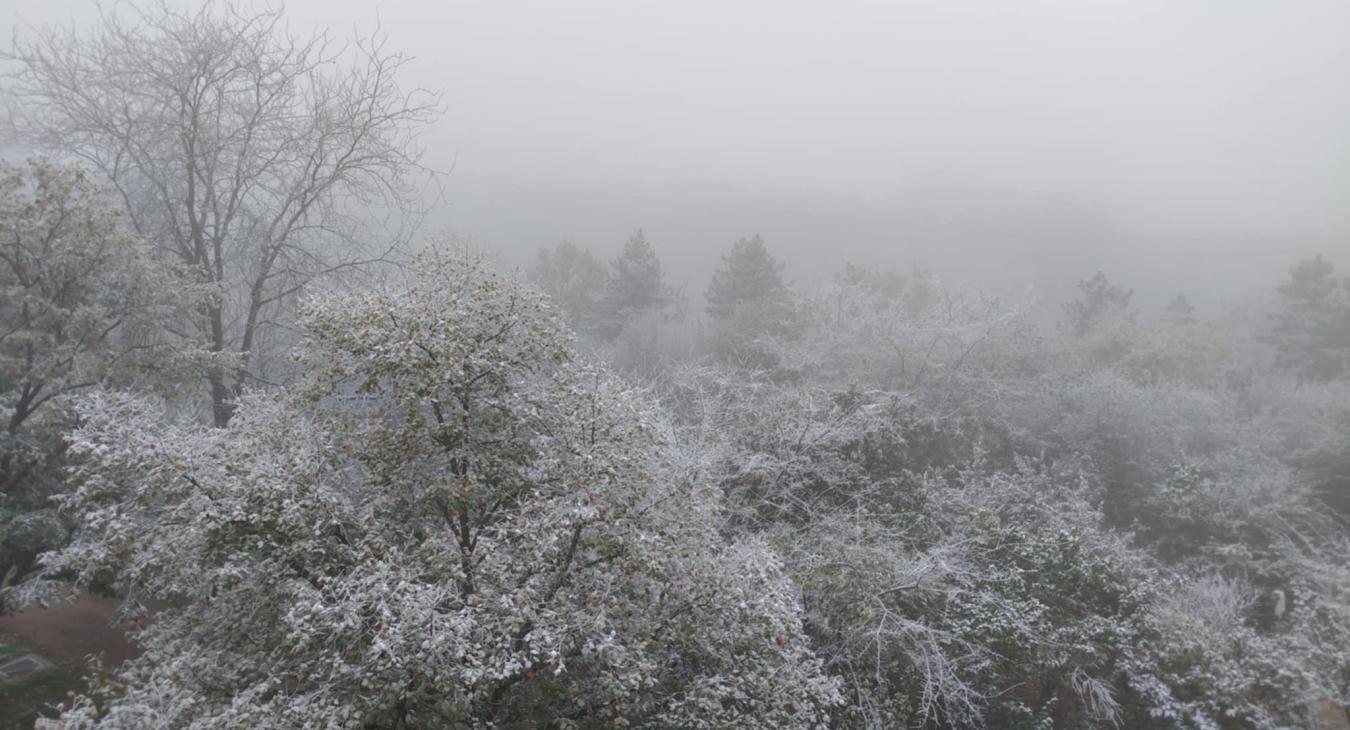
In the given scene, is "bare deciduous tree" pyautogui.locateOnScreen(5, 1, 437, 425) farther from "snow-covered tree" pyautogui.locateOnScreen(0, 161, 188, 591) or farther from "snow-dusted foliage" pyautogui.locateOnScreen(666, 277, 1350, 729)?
"snow-dusted foliage" pyautogui.locateOnScreen(666, 277, 1350, 729)

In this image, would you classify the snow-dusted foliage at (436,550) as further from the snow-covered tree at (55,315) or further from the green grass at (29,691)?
the green grass at (29,691)

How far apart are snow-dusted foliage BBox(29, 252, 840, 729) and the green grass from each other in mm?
4168

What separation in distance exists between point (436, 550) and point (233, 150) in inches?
442

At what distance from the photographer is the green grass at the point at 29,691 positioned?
31.4 feet

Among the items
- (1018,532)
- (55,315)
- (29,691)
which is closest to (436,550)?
(55,315)

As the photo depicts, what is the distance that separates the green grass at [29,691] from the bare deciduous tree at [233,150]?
4.24 m

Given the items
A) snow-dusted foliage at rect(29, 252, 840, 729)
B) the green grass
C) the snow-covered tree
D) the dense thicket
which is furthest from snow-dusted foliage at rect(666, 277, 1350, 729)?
the green grass

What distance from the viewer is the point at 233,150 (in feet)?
46.2

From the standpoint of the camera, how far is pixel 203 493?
6359 mm


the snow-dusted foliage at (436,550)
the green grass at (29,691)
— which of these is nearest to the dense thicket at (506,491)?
the snow-dusted foliage at (436,550)

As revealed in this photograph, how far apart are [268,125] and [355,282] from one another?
3374mm

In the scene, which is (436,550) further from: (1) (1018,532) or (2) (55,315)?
(1) (1018,532)

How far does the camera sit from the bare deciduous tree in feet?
43.0

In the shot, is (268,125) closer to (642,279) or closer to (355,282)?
(355,282)
